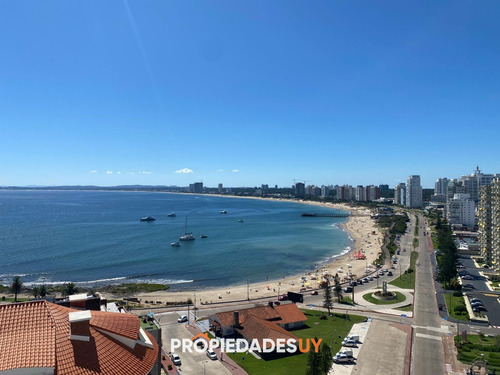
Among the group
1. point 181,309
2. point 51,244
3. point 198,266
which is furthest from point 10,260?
point 181,309

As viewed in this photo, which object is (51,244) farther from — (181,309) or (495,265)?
(495,265)

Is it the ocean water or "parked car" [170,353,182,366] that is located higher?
"parked car" [170,353,182,366]

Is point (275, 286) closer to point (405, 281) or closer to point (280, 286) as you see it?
point (280, 286)

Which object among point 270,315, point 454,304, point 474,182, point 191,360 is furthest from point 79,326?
point 474,182

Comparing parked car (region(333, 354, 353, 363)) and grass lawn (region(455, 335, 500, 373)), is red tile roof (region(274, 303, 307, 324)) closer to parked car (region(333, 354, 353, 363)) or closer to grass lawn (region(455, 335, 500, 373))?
parked car (region(333, 354, 353, 363))

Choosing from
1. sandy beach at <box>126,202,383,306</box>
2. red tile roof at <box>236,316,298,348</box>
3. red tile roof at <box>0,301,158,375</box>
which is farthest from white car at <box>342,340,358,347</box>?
red tile roof at <box>0,301,158,375</box>
